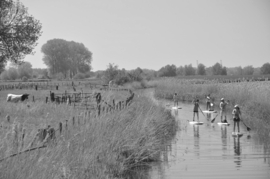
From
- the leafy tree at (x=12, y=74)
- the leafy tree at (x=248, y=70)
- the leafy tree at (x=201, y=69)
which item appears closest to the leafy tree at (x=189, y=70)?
the leafy tree at (x=201, y=69)

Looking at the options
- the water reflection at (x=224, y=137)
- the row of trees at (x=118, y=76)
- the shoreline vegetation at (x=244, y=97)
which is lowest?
the water reflection at (x=224, y=137)

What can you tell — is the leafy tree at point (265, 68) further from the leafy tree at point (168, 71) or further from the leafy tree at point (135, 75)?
the leafy tree at point (135, 75)

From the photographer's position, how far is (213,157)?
14.6m

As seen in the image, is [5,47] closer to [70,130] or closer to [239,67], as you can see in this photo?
[70,130]

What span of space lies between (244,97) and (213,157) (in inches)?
741

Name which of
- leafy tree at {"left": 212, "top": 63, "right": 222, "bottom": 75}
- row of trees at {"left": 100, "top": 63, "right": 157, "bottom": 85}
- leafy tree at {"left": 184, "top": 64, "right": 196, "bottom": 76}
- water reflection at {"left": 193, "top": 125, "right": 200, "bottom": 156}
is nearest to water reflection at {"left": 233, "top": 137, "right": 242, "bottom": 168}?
water reflection at {"left": 193, "top": 125, "right": 200, "bottom": 156}

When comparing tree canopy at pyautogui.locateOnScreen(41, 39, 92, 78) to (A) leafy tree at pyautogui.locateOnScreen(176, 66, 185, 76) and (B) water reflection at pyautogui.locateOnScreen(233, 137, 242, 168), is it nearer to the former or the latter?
(A) leafy tree at pyautogui.locateOnScreen(176, 66, 185, 76)

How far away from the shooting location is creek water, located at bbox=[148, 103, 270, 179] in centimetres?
1211

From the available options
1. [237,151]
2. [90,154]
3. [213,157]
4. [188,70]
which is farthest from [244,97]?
[188,70]

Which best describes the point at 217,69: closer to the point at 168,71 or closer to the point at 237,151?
the point at 168,71

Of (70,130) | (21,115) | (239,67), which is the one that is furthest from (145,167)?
(239,67)

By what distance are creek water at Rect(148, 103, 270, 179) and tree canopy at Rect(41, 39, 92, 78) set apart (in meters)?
100

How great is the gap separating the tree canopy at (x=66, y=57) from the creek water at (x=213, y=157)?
10006 cm

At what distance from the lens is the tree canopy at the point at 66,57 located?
389 ft
